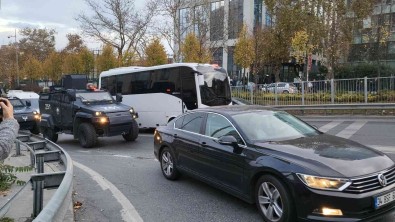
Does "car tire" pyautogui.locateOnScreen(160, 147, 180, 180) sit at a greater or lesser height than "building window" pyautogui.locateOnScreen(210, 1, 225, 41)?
lesser

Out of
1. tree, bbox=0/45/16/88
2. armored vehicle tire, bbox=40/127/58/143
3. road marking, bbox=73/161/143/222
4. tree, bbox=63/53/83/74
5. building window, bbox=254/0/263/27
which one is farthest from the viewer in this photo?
tree, bbox=0/45/16/88

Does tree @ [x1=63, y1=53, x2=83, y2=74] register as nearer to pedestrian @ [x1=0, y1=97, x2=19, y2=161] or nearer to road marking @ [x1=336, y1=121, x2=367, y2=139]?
road marking @ [x1=336, y1=121, x2=367, y2=139]

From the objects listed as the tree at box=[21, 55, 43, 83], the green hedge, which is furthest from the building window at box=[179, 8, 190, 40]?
the tree at box=[21, 55, 43, 83]

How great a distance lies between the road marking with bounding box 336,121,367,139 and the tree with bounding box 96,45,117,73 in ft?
90.0

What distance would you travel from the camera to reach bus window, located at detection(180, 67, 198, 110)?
1546cm

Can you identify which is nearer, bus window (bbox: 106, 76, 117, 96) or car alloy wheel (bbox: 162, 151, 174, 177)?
car alloy wheel (bbox: 162, 151, 174, 177)

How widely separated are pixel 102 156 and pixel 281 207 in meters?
Answer: 7.48

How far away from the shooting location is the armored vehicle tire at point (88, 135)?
13.1 m

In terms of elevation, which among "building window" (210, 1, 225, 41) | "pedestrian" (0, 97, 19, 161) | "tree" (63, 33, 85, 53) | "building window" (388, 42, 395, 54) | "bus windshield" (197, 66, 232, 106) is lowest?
"pedestrian" (0, 97, 19, 161)

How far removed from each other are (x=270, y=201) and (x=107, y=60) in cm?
3690

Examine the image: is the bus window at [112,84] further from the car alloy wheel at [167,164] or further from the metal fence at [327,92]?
the car alloy wheel at [167,164]

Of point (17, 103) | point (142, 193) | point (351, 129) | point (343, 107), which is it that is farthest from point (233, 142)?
point (17, 103)

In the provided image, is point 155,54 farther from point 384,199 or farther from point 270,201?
point 384,199

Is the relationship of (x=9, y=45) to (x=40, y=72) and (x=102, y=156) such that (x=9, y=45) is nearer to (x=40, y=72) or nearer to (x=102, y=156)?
(x=40, y=72)
